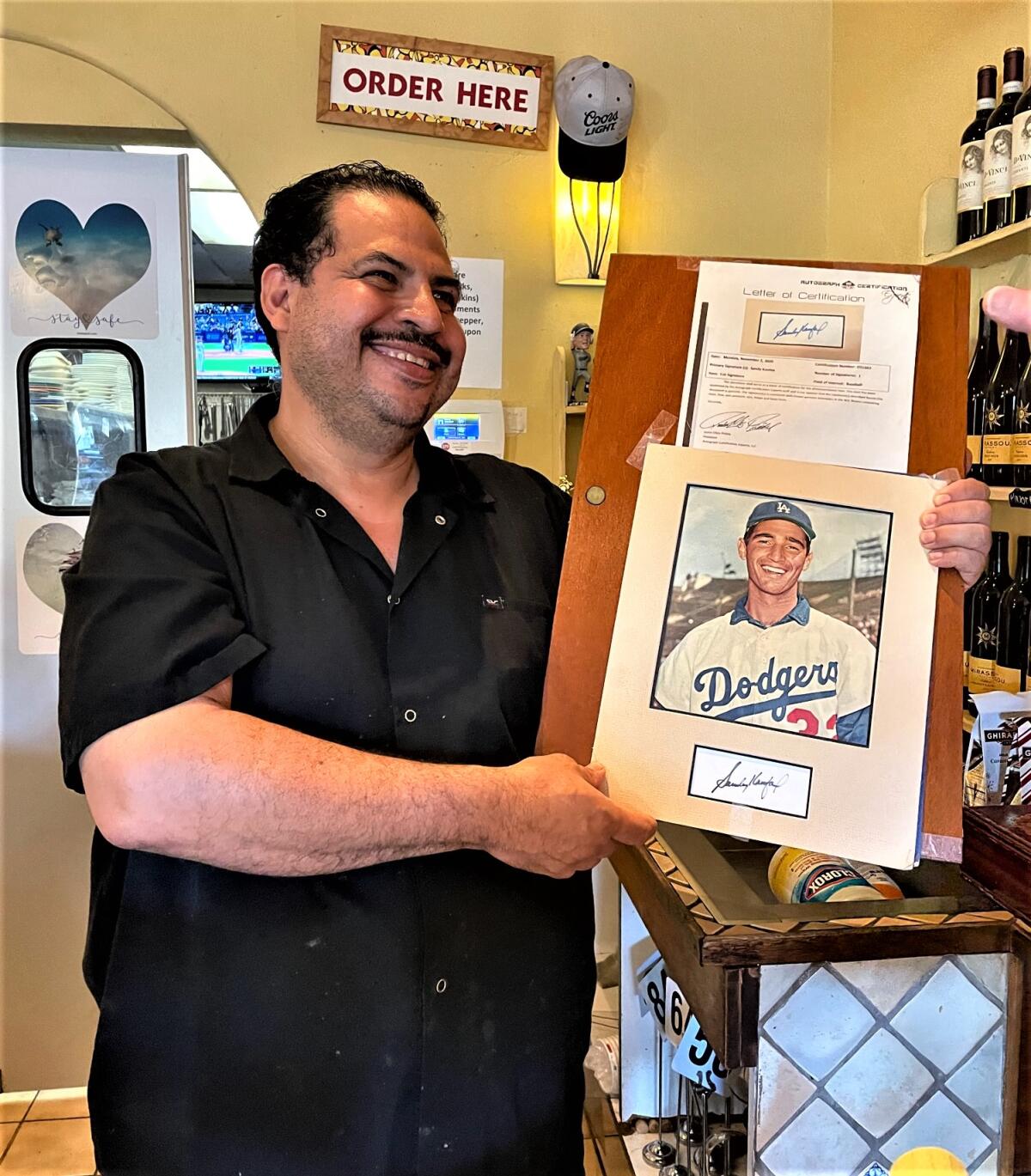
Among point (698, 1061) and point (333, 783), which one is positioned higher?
point (333, 783)

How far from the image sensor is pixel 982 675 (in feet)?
5.03

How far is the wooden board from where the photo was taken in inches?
35.3

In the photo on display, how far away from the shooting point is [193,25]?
2.10 m

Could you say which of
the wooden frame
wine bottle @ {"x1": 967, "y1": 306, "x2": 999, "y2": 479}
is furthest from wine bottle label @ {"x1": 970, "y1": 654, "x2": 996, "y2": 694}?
the wooden frame

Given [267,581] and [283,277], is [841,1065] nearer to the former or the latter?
[267,581]

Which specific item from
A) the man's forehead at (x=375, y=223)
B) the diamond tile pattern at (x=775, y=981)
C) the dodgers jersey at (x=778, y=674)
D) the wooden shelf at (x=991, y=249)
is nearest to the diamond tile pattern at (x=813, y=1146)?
the diamond tile pattern at (x=775, y=981)

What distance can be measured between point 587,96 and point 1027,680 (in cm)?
153

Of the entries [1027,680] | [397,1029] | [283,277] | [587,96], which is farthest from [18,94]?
[1027,680]

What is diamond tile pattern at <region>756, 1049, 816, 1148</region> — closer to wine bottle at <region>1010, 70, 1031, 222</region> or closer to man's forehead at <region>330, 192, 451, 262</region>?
man's forehead at <region>330, 192, 451, 262</region>

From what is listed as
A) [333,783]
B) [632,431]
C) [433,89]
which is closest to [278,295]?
[632,431]

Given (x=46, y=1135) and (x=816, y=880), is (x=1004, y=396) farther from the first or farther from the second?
(x=46, y=1135)

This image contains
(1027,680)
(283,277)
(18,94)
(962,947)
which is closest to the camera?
(962,947)

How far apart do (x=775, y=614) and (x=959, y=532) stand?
0.18 meters

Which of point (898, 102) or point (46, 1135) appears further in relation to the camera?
point (898, 102)
